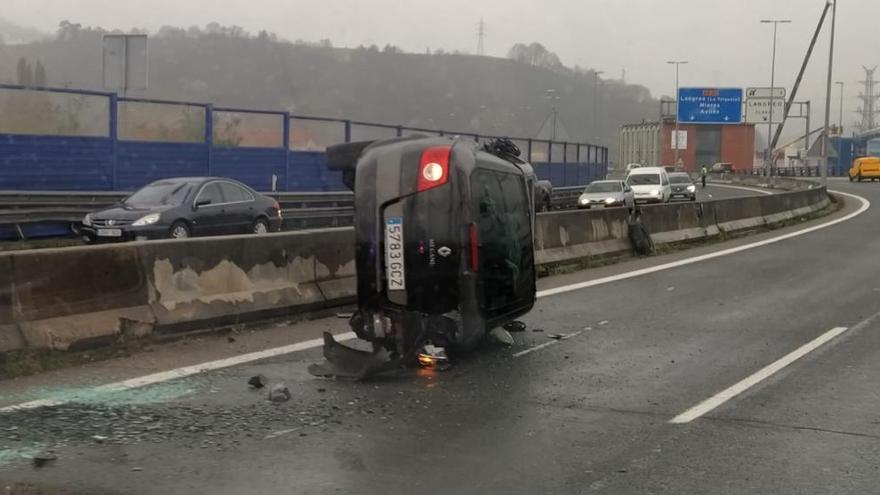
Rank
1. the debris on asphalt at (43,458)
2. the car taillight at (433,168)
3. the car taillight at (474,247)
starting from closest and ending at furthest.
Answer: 1. the debris on asphalt at (43,458)
2. the car taillight at (433,168)
3. the car taillight at (474,247)

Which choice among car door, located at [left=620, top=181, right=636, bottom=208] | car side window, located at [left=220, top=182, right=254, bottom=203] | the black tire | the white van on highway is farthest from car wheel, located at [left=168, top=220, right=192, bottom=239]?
the white van on highway

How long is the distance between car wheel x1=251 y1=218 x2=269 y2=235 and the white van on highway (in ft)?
68.7

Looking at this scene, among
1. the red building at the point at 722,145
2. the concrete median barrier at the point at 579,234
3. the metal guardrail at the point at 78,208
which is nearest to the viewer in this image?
the concrete median barrier at the point at 579,234

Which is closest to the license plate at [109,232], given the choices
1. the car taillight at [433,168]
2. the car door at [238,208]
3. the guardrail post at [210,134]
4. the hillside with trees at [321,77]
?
the car door at [238,208]

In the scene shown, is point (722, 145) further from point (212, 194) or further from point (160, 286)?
point (160, 286)

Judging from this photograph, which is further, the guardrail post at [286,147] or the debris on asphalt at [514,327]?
the guardrail post at [286,147]

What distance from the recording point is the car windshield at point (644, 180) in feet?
119

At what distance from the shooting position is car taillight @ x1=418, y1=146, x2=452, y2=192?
7.03 m

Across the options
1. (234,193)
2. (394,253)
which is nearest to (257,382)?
(394,253)

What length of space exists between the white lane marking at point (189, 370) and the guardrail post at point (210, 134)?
16308mm

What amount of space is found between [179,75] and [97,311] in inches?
1170

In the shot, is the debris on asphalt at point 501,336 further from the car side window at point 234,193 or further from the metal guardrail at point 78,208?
the car side window at point 234,193

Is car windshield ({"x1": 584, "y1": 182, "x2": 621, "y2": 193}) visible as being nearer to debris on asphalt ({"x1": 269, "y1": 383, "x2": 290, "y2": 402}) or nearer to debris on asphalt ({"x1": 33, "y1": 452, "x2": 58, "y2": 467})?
debris on asphalt ({"x1": 269, "y1": 383, "x2": 290, "y2": 402})

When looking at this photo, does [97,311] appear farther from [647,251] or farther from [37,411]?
[647,251]
